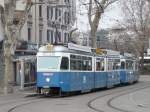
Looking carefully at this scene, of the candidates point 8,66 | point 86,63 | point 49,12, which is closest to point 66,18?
point 49,12

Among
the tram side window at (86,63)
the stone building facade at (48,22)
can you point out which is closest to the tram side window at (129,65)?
the stone building facade at (48,22)

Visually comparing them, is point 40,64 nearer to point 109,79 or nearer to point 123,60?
point 109,79

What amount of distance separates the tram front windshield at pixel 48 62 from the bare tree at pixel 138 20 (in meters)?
54.8

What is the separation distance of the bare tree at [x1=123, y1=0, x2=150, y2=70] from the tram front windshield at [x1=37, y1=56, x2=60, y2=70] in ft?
180

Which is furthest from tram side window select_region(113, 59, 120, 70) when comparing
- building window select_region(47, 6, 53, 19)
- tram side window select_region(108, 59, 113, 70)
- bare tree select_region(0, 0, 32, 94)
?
building window select_region(47, 6, 53, 19)

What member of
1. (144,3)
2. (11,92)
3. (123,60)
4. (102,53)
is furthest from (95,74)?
(144,3)

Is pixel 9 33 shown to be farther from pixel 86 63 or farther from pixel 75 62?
pixel 86 63

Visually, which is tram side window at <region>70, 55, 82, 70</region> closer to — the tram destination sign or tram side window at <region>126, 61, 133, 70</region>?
Answer: the tram destination sign

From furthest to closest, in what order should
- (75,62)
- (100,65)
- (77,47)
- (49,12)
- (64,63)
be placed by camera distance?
(49,12)
(100,65)
(77,47)
(75,62)
(64,63)

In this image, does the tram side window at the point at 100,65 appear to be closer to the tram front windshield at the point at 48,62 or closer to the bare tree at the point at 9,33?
the bare tree at the point at 9,33

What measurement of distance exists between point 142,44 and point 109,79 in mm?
47262

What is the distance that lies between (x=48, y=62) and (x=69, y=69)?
1382mm

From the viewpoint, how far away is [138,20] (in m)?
89.0

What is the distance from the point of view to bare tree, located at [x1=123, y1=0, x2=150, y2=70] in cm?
8644
